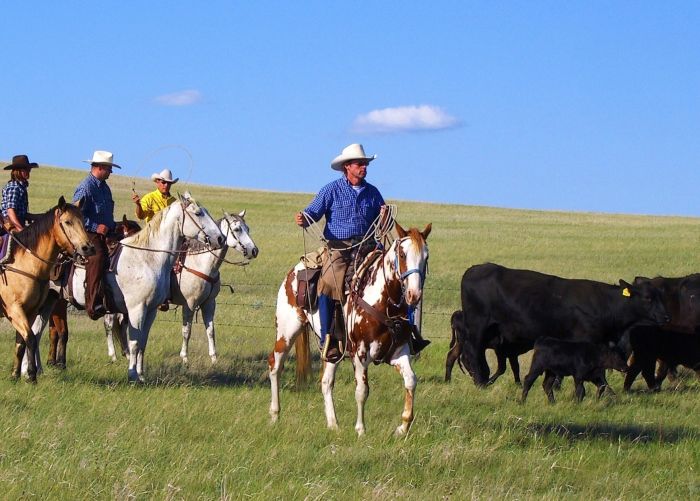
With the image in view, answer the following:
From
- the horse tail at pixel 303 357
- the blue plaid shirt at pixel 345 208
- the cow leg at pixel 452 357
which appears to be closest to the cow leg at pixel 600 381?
the cow leg at pixel 452 357

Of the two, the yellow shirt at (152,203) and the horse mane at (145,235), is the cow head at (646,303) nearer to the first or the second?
the horse mane at (145,235)

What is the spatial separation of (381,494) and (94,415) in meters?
3.50

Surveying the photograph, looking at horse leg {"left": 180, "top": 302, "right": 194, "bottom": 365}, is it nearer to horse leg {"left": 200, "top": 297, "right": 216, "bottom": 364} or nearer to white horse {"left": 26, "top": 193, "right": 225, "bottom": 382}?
horse leg {"left": 200, "top": 297, "right": 216, "bottom": 364}

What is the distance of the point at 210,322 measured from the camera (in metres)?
14.8

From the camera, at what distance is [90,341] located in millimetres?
15750

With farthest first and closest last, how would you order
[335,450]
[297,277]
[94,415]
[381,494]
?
[297,277] < [94,415] < [335,450] < [381,494]

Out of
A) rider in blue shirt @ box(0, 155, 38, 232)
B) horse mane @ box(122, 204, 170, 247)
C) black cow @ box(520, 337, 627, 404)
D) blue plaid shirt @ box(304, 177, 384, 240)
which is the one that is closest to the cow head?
black cow @ box(520, 337, 627, 404)

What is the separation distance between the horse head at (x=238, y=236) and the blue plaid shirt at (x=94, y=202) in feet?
6.70

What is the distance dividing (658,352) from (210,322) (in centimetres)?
601

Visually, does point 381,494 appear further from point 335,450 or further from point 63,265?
point 63,265

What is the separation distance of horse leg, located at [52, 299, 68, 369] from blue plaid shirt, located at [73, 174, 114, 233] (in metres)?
1.28

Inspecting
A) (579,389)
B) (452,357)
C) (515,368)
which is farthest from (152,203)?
(579,389)

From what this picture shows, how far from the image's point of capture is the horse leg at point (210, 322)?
14461 mm

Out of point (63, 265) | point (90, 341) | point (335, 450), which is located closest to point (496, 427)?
point (335, 450)
